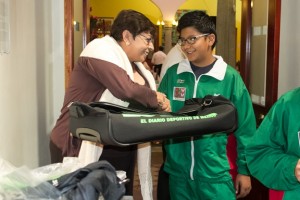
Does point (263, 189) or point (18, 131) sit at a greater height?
point (18, 131)

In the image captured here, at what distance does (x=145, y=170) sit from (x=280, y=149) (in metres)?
0.75

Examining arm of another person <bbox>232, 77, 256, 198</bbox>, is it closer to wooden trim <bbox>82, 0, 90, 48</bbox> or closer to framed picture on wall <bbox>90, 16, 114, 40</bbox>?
wooden trim <bbox>82, 0, 90, 48</bbox>

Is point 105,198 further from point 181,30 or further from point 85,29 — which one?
point 85,29

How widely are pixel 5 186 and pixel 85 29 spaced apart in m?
3.50

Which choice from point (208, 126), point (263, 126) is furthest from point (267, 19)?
point (208, 126)

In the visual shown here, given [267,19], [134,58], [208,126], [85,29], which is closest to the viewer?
[208,126]

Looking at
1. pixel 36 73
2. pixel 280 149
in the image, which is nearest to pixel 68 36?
pixel 36 73

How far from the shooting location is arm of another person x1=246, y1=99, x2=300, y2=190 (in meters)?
1.28

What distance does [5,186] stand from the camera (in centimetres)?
82

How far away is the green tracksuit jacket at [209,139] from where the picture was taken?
187 centimetres

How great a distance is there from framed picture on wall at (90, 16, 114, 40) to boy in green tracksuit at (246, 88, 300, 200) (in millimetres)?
9540

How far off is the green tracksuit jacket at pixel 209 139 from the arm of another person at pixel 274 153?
0.49 m

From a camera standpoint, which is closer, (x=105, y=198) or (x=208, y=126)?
(x=105, y=198)

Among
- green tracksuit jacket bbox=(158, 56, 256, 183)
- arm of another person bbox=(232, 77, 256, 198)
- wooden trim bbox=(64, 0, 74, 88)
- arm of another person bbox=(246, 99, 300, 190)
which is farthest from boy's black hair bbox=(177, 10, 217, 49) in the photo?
wooden trim bbox=(64, 0, 74, 88)
